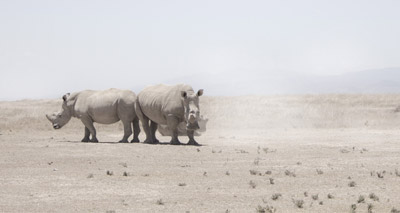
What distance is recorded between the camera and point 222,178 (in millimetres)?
14508

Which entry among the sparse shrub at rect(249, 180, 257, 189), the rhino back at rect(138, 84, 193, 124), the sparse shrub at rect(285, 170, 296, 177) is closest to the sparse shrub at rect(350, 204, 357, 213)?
the sparse shrub at rect(249, 180, 257, 189)

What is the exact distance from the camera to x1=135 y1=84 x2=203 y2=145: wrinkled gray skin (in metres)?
23.4

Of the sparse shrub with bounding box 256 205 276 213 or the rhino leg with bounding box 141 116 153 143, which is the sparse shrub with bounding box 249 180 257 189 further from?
the rhino leg with bounding box 141 116 153 143

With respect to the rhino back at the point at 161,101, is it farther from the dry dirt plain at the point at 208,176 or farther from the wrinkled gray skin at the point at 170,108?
the dry dirt plain at the point at 208,176

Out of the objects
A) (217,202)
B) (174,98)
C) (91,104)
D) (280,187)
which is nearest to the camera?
(217,202)

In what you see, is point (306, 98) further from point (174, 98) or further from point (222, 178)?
point (222, 178)

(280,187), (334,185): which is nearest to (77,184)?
(280,187)

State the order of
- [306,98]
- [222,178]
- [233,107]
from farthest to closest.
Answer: [306,98]
[233,107]
[222,178]

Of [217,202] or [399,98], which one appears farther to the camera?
[399,98]

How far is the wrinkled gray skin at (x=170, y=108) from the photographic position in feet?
76.7

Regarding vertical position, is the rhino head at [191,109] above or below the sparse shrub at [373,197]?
above

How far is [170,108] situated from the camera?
24.2 m

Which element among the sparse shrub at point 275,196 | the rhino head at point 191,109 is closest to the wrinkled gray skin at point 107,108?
the rhino head at point 191,109

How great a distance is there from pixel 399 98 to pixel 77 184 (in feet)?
132
